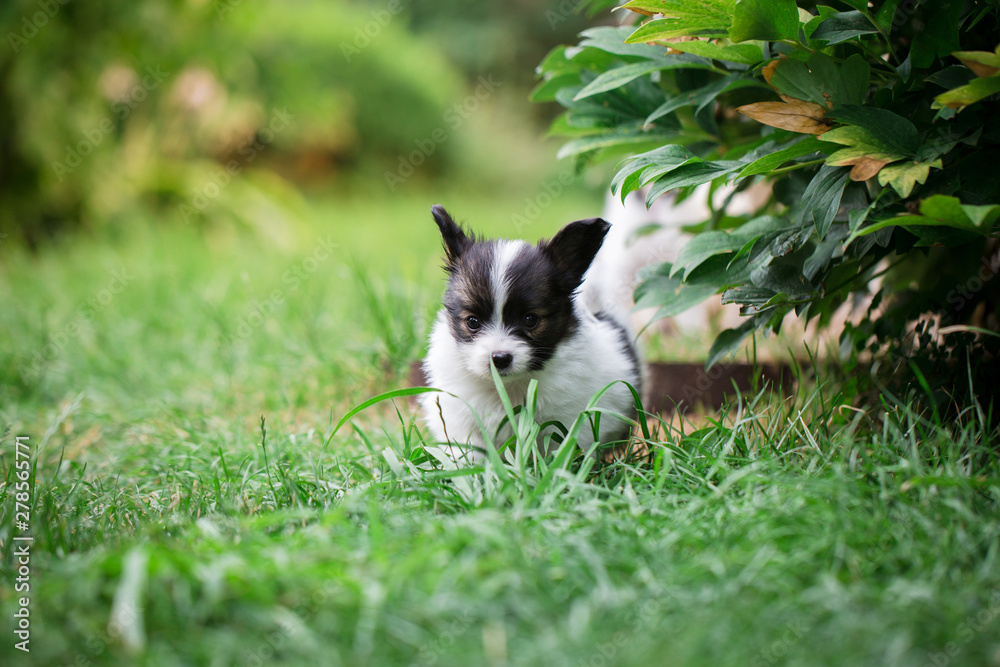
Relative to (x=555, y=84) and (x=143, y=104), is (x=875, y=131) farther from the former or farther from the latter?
(x=143, y=104)

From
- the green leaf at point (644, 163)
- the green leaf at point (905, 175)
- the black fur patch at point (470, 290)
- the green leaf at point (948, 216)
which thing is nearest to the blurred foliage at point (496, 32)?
the black fur patch at point (470, 290)

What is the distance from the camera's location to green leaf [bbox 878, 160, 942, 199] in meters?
1.82

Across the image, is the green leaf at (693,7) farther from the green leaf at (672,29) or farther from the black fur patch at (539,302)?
the black fur patch at (539,302)

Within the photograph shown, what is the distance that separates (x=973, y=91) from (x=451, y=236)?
1538 millimetres

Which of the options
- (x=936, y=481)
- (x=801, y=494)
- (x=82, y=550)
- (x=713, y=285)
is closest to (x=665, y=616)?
(x=801, y=494)

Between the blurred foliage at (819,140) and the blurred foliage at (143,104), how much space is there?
5.24 metres

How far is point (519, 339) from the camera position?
236 cm

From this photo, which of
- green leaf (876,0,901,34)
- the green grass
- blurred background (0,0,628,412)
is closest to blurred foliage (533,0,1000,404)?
green leaf (876,0,901,34)

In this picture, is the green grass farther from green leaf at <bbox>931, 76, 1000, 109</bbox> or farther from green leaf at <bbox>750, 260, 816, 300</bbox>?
green leaf at <bbox>931, 76, 1000, 109</bbox>

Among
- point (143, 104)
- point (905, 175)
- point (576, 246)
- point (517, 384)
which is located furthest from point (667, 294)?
point (143, 104)

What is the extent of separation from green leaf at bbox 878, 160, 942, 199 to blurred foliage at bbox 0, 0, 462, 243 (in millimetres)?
6099

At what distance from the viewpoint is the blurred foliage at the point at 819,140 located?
75.9 inches

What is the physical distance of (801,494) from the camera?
1.77 m

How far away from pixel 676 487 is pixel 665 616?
1.91 feet
